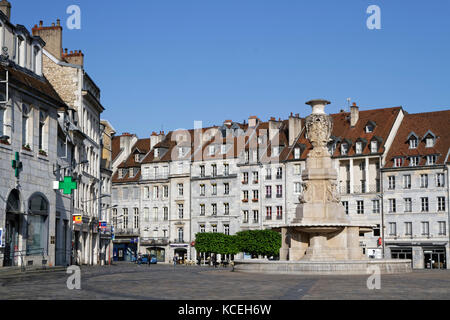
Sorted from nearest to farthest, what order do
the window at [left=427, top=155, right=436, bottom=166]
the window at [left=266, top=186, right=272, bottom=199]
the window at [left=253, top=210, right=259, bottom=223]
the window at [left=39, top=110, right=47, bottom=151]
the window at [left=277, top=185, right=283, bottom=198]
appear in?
the window at [left=39, top=110, right=47, bottom=151], the window at [left=427, top=155, right=436, bottom=166], the window at [left=277, top=185, right=283, bottom=198], the window at [left=266, top=186, right=272, bottom=199], the window at [left=253, top=210, right=259, bottom=223]

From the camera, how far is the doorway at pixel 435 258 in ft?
247

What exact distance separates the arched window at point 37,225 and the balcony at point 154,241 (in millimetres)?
56036

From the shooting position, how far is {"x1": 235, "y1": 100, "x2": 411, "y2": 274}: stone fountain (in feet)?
114

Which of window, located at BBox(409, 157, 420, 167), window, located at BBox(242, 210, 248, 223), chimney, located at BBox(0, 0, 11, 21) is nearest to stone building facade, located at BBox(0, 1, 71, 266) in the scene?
chimney, located at BBox(0, 0, 11, 21)

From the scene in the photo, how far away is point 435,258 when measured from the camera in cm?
7594

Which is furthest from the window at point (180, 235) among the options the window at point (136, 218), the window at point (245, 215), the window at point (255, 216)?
the window at point (255, 216)

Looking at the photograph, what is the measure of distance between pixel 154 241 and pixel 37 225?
2285 inches

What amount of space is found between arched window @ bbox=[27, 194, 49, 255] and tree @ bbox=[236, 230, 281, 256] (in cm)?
4194

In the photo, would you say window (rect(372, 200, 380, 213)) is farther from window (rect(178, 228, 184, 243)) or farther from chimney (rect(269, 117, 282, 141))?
window (rect(178, 228, 184, 243))

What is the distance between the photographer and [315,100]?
37.9 meters

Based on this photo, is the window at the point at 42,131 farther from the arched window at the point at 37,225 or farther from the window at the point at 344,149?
the window at the point at 344,149
